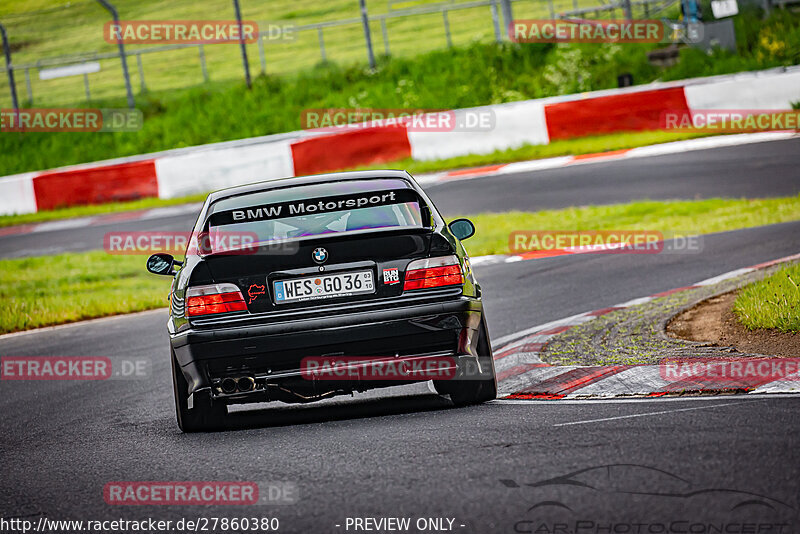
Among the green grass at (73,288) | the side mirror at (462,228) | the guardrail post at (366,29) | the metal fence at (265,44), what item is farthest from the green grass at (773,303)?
the metal fence at (265,44)

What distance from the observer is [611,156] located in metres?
20.2

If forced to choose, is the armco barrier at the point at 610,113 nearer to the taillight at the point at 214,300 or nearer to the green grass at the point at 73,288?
the green grass at the point at 73,288

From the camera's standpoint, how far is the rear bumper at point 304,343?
21.5 feet

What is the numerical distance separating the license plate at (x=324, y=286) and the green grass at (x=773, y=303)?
10.1 feet

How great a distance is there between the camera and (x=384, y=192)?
716cm

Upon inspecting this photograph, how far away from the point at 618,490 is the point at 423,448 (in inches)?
51.5

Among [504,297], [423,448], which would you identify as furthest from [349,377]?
[504,297]

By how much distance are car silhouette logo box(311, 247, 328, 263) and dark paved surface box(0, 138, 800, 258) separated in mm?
10566

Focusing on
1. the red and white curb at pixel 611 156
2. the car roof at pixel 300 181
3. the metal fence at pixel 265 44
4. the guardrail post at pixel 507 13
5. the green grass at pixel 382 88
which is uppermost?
the metal fence at pixel 265 44

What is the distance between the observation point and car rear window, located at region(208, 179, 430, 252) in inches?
276

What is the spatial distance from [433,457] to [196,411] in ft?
6.38

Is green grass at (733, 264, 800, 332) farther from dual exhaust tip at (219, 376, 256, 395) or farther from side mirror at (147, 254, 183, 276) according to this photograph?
side mirror at (147, 254, 183, 276)

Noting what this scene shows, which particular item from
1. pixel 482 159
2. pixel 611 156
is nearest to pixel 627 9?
pixel 482 159

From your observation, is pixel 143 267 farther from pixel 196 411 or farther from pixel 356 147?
pixel 196 411
